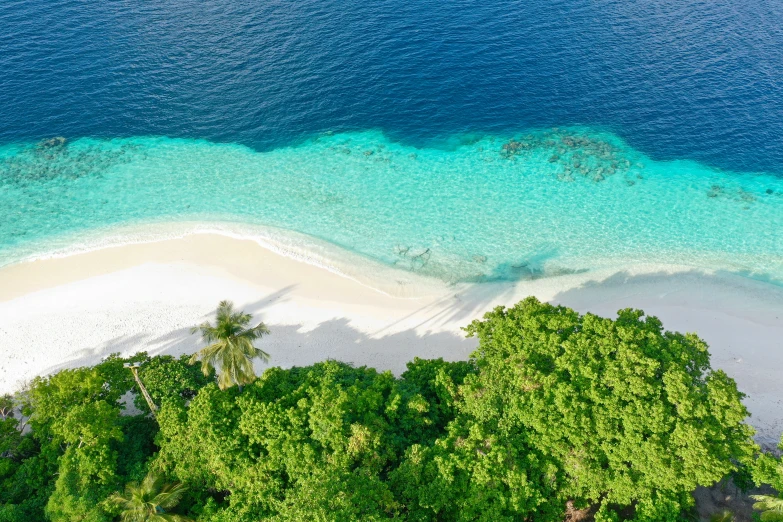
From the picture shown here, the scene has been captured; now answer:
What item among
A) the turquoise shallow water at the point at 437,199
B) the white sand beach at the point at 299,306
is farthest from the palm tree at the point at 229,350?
the turquoise shallow water at the point at 437,199

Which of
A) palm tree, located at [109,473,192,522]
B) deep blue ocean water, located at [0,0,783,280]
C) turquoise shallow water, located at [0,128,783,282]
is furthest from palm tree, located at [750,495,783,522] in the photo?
palm tree, located at [109,473,192,522]

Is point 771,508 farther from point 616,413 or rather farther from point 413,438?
point 413,438

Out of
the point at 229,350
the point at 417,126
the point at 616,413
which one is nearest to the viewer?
the point at 616,413

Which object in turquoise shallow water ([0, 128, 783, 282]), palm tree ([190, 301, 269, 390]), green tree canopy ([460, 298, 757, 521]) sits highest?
turquoise shallow water ([0, 128, 783, 282])

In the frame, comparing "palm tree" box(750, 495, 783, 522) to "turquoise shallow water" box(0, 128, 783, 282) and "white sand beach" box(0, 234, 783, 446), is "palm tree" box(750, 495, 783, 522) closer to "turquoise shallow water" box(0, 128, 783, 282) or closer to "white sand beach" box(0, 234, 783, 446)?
"white sand beach" box(0, 234, 783, 446)

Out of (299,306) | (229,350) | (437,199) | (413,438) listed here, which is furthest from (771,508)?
(437,199)

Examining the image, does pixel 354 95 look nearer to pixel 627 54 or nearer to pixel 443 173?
pixel 443 173
